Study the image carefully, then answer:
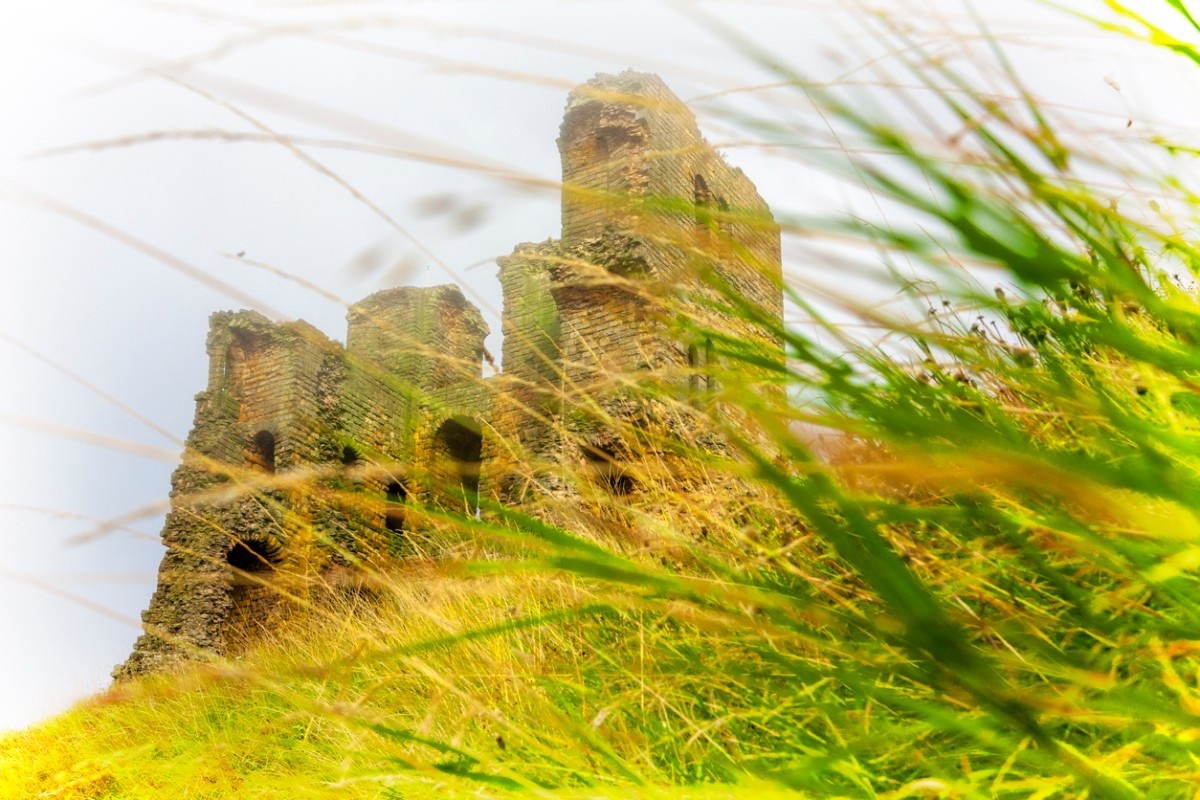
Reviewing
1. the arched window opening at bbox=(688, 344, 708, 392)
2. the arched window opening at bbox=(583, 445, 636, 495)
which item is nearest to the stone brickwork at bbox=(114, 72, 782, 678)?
the arched window opening at bbox=(583, 445, 636, 495)

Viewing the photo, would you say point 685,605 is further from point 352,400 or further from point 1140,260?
point 352,400

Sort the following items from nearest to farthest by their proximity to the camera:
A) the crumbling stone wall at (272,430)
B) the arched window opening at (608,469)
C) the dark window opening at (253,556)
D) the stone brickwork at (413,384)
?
1. the arched window opening at (608,469)
2. the stone brickwork at (413,384)
3. the crumbling stone wall at (272,430)
4. the dark window opening at (253,556)

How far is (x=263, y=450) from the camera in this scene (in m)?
12.7

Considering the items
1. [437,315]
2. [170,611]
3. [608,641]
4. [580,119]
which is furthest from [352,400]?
[608,641]

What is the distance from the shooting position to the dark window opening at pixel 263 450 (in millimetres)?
12469

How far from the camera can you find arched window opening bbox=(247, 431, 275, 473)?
12444mm

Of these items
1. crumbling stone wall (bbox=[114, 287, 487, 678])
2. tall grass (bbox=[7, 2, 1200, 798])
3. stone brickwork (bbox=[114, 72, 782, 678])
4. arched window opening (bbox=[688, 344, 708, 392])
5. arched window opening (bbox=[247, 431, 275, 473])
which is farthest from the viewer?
arched window opening (bbox=[247, 431, 275, 473])

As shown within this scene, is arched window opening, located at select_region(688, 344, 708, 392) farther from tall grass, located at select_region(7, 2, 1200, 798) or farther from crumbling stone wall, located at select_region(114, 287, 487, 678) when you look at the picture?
crumbling stone wall, located at select_region(114, 287, 487, 678)

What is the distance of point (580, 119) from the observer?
33.4ft

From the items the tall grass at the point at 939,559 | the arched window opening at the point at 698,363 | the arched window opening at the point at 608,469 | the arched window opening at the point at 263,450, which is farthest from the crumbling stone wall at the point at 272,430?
the tall grass at the point at 939,559

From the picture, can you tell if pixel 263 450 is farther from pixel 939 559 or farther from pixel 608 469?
pixel 939 559

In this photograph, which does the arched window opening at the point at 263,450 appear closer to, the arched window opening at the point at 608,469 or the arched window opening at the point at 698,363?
the arched window opening at the point at 608,469

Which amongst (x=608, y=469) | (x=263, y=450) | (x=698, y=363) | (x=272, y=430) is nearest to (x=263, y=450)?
(x=263, y=450)

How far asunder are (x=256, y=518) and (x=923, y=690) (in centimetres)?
1104
